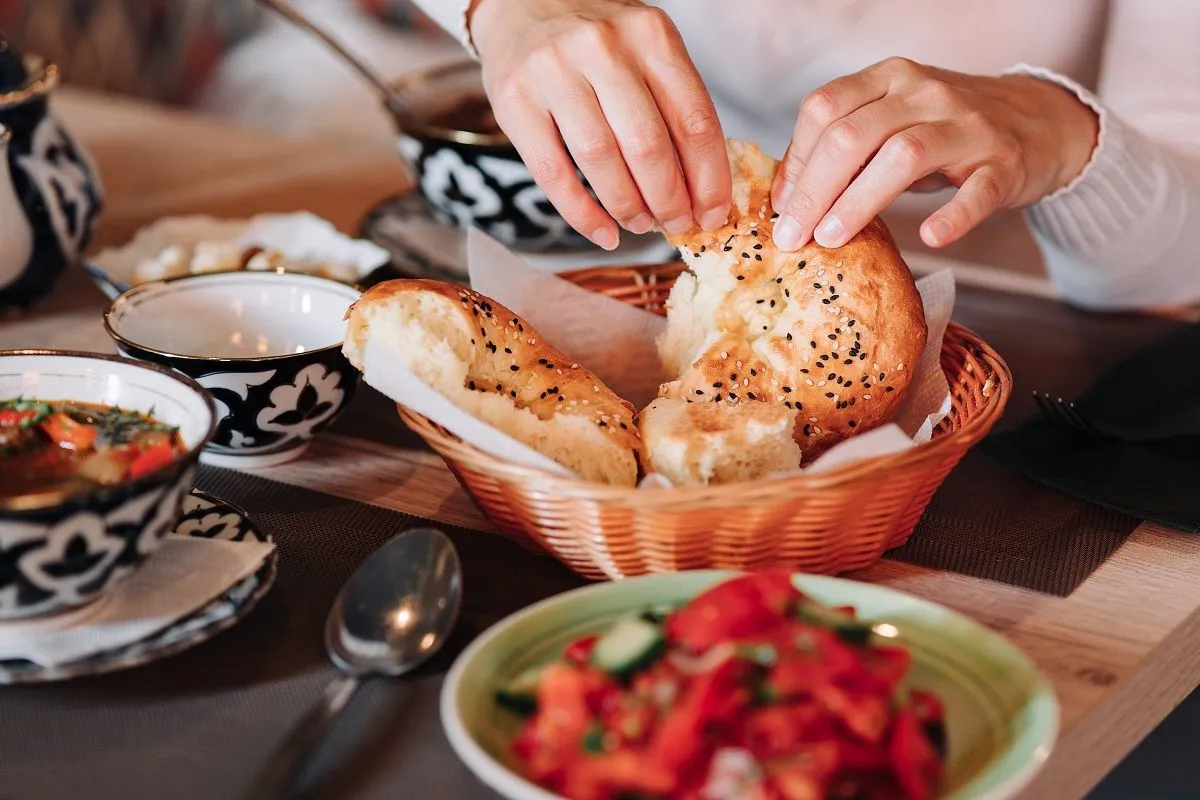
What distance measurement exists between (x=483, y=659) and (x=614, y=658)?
88 millimetres

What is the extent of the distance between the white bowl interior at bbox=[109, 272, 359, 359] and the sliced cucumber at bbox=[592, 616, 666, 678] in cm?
60

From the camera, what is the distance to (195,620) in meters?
0.79

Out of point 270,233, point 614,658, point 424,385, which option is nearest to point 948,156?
point 424,385

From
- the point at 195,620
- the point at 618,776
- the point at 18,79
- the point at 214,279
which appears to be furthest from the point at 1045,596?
the point at 18,79

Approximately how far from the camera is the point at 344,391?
3.63 ft

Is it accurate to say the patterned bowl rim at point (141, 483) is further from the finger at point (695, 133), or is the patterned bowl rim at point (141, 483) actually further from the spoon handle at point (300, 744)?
the finger at point (695, 133)

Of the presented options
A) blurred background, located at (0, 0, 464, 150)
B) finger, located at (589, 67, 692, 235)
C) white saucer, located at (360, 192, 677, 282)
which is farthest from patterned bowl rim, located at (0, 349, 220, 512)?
blurred background, located at (0, 0, 464, 150)

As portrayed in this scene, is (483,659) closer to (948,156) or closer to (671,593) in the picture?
(671,593)

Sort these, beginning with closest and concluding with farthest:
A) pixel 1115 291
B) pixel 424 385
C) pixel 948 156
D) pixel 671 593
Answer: pixel 671 593 → pixel 424 385 → pixel 948 156 → pixel 1115 291

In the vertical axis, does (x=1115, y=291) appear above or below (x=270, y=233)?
above

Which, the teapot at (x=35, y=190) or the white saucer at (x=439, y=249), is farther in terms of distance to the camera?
the white saucer at (x=439, y=249)

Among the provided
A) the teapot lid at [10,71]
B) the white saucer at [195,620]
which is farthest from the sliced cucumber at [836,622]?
the teapot lid at [10,71]

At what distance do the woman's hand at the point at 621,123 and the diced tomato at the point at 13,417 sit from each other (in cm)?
50

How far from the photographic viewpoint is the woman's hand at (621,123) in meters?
1.05
